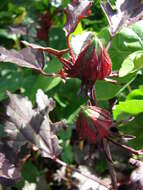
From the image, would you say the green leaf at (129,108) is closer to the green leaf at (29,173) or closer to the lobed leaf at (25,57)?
the lobed leaf at (25,57)

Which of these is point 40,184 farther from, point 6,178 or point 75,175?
point 6,178

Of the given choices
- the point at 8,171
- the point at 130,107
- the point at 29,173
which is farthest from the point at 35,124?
the point at 29,173

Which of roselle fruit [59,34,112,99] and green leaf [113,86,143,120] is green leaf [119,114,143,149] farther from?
roselle fruit [59,34,112,99]

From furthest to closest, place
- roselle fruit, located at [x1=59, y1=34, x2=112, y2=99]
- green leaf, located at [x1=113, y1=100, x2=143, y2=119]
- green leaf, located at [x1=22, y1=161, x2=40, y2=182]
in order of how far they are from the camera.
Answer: green leaf, located at [x1=22, y1=161, x2=40, y2=182]
green leaf, located at [x1=113, y1=100, x2=143, y2=119]
roselle fruit, located at [x1=59, y1=34, x2=112, y2=99]

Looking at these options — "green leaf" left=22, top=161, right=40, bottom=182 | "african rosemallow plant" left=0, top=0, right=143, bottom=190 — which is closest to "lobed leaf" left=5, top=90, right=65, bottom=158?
"african rosemallow plant" left=0, top=0, right=143, bottom=190

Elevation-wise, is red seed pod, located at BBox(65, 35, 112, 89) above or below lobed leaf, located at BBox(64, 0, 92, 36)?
below

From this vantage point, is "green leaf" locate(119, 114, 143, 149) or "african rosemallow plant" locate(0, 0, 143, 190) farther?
"green leaf" locate(119, 114, 143, 149)

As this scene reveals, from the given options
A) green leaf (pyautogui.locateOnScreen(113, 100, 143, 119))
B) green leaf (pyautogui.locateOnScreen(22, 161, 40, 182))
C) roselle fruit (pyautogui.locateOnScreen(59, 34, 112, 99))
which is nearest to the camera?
roselle fruit (pyautogui.locateOnScreen(59, 34, 112, 99))
